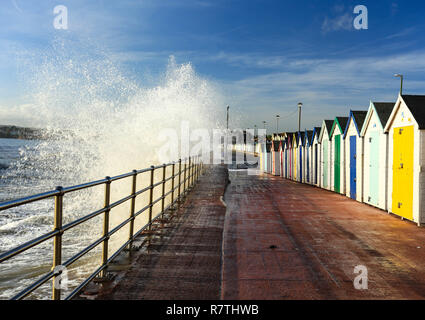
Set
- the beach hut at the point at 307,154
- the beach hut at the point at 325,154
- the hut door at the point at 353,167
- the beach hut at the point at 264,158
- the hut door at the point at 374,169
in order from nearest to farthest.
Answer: the hut door at the point at 374,169, the hut door at the point at 353,167, the beach hut at the point at 325,154, the beach hut at the point at 307,154, the beach hut at the point at 264,158

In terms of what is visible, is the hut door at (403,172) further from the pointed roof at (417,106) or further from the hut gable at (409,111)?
the pointed roof at (417,106)

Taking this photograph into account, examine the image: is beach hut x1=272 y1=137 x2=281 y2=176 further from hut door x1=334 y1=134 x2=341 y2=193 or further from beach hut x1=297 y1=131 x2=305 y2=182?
hut door x1=334 y1=134 x2=341 y2=193

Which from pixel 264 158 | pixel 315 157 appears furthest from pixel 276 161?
pixel 315 157

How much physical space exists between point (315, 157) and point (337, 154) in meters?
3.20

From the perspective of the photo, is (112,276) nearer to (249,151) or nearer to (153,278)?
(153,278)

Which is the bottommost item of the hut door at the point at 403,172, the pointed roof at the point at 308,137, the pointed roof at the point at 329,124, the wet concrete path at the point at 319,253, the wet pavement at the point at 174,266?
the wet concrete path at the point at 319,253

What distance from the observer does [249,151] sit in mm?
66438

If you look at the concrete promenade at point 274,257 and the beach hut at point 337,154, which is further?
the beach hut at point 337,154

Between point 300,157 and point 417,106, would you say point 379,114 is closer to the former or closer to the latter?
point 417,106


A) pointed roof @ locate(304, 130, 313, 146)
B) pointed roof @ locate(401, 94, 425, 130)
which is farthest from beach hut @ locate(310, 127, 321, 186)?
pointed roof @ locate(401, 94, 425, 130)

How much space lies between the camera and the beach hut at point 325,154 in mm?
15507

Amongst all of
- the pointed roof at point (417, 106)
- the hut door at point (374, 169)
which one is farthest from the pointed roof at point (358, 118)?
the pointed roof at point (417, 106)

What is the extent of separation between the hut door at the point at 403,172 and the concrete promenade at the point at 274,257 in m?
0.38
